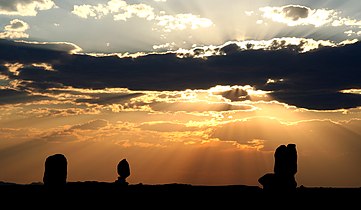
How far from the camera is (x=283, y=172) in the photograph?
3544cm

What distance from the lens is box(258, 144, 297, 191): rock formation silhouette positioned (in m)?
34.9

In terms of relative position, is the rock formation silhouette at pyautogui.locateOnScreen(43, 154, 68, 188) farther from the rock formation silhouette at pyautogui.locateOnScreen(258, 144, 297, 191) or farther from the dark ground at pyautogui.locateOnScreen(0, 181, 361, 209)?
the rock formation silhouette at pyautogui.locateOnScreen(258, 144, 297, 191)

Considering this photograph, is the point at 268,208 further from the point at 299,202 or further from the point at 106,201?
the point at 106,201

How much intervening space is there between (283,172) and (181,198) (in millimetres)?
8993

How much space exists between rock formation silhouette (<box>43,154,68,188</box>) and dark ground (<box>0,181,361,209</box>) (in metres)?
0.61

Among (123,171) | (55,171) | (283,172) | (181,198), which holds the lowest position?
(181,198)

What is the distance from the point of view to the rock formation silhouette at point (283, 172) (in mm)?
34906

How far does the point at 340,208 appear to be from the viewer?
115 ft

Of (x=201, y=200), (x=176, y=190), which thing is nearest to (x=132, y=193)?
(x=176, y=190)

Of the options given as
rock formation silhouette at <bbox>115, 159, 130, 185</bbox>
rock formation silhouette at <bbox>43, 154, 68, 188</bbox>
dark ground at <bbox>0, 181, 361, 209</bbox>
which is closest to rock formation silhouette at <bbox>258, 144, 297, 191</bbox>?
dark ground at <bbox>0, 181, 361, 209</bbox>

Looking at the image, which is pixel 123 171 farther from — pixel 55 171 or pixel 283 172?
pixel 283 172

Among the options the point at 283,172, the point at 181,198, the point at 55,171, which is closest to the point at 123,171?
the point at 181,198

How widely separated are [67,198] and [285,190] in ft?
52.6

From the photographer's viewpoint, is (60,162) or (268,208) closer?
(268,208)
